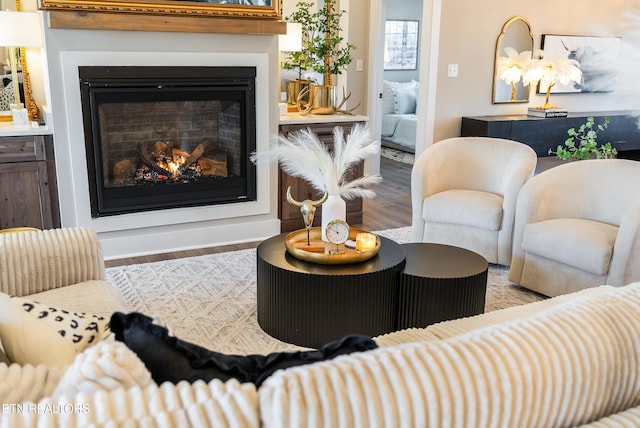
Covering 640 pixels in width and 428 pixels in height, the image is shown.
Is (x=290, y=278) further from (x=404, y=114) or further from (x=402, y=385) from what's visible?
(x=404, y=114)

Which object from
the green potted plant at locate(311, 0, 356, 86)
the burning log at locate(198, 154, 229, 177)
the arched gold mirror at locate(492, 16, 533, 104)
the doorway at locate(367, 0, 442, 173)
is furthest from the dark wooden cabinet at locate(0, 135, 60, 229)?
the arched gold mirror at locate(492, 16, 533, 104)

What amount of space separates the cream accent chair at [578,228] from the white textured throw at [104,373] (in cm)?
274

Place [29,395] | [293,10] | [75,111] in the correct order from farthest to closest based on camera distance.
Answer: [293,10] → [75,111] → [29,395]

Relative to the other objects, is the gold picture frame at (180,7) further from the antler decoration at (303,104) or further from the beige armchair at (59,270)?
the beige armchair at (59,270)

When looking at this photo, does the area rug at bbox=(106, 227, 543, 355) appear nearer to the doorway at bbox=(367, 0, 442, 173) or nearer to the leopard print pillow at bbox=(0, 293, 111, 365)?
the leopard print pillow at bbox=(0, 293, 111, 365)

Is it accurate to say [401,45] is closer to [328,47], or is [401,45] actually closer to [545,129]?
[545,129]

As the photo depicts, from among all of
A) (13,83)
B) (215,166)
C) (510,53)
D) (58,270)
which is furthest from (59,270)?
(510,53)

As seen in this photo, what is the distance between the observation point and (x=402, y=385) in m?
0.99

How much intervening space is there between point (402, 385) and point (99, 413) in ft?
1.57

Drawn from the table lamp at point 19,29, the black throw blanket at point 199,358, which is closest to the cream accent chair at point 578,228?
the black throw blanket at point 199,358

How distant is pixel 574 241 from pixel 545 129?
3.03 meters

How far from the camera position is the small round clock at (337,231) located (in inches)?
113

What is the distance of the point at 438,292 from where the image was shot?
9.21ft

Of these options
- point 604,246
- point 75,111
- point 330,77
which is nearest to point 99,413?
point 604,246
